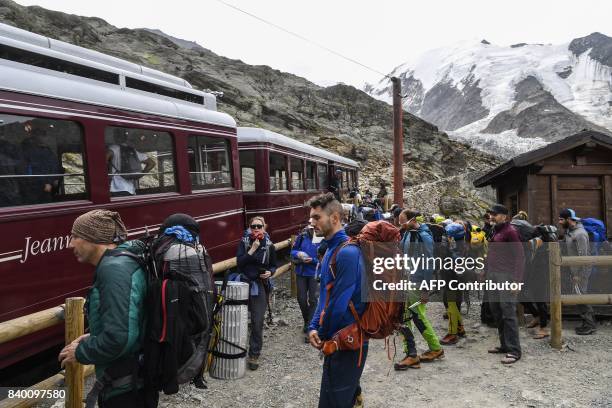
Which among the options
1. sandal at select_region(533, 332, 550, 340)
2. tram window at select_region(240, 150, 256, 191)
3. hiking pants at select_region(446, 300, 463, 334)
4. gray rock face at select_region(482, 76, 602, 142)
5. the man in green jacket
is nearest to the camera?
the man in green jacket

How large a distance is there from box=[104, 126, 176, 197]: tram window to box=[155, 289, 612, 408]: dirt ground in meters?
2.77

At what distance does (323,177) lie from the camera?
1648cm

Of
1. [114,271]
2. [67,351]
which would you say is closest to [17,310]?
[67,351]

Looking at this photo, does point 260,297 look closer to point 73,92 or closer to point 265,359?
point 265,359

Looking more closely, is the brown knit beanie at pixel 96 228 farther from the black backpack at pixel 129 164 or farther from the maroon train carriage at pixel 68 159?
the black backpack at pixel 129 164

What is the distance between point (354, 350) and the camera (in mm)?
2955

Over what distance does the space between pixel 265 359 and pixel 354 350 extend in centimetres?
327

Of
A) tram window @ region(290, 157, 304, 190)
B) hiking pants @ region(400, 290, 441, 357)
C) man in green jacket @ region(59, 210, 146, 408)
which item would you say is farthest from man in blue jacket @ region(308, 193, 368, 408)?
tram window @ region(290, 157, 304, 190)

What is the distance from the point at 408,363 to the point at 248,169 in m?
6.45

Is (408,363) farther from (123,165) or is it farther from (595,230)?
(595,230)

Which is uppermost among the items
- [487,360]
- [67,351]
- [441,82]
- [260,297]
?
[441,82]

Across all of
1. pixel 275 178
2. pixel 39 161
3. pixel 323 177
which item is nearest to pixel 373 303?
pixel 39 161

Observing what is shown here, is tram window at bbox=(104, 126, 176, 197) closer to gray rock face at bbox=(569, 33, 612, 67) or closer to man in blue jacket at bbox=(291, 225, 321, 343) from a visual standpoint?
man in blue jacket at bbox=(291, 225, 321, 343)

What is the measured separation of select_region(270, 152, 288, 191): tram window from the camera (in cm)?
1091
